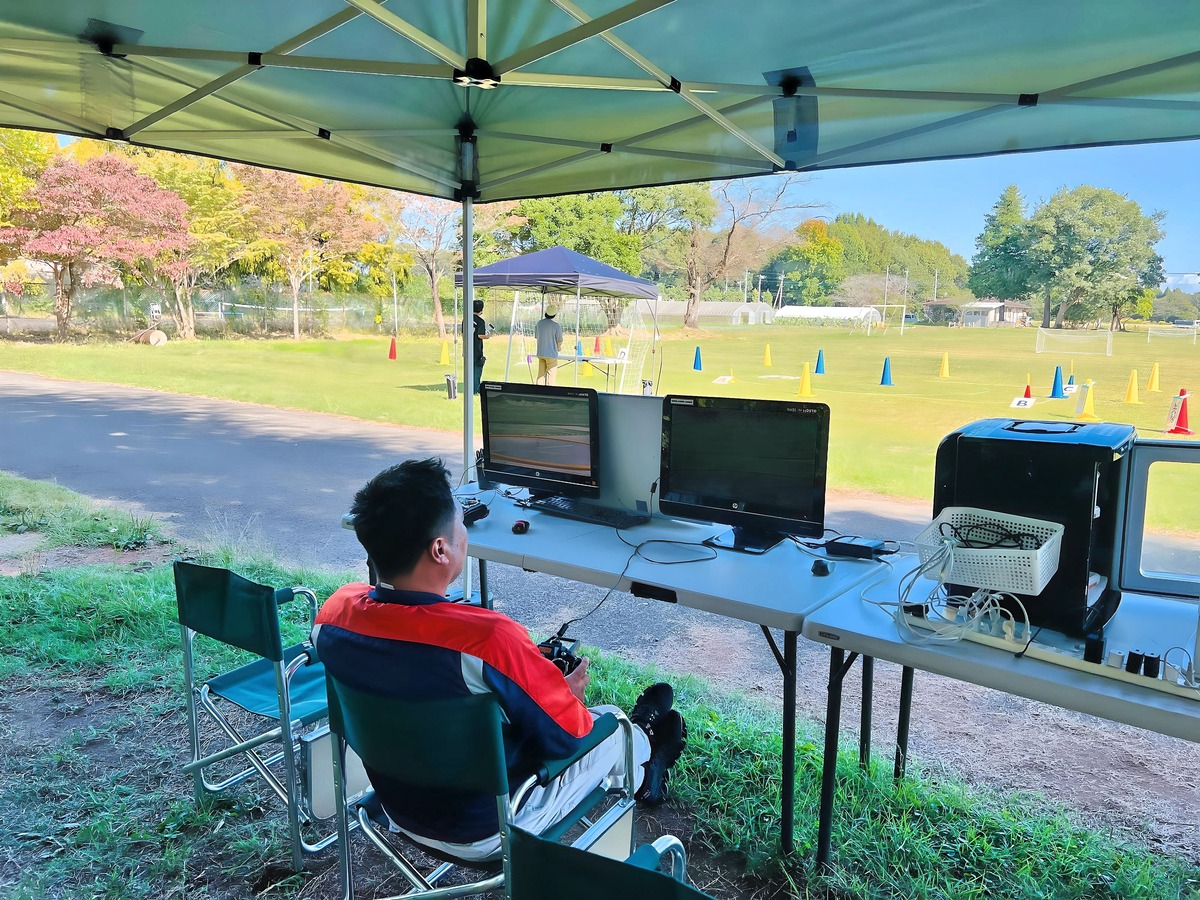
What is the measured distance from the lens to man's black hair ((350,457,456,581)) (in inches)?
56.0

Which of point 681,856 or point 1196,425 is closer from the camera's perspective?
point 681,856

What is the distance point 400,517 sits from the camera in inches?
56.4

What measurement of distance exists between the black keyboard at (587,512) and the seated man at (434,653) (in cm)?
117

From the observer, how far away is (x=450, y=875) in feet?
6.71

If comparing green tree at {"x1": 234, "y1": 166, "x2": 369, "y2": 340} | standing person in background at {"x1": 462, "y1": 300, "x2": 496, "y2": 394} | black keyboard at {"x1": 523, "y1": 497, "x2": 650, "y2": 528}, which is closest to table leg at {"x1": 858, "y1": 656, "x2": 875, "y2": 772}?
black keyboard at {"x1": 523, "y1": 497, "x2": 650, "y2": 528}

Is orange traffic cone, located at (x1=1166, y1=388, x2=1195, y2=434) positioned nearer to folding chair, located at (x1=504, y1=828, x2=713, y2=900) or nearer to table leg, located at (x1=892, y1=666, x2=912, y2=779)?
table leg, located at (x1=892, y1=666, x2=912, y2=779)

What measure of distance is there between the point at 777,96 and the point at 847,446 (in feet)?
25.7

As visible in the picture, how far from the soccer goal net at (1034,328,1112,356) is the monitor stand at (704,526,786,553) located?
1388cm

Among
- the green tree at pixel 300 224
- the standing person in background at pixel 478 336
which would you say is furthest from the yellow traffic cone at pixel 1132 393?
the green tree at pixel 300 224

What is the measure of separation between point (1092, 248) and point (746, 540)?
12.6 meters

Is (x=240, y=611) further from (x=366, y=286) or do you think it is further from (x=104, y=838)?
(x=366, y=286)

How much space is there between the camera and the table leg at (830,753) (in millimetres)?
1854

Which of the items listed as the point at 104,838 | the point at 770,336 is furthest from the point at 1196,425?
the point at 104,838

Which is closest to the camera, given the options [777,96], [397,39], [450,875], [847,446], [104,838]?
[450,875]
